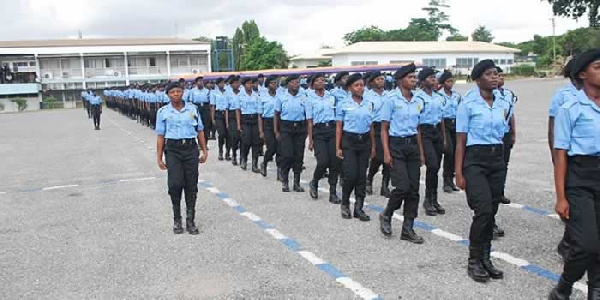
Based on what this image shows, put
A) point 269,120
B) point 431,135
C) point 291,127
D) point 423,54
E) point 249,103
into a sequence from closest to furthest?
point 431,135
point 291,127
point 269,120
point 249,103
point 423,54

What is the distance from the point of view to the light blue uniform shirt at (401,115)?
5.88m

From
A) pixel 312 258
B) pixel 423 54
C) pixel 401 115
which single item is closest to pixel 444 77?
pixel 401 115

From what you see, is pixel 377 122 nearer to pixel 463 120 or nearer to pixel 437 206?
pixel 437 206

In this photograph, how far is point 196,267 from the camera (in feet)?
17.4

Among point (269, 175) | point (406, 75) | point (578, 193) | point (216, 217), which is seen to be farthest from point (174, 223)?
point (578, 193)

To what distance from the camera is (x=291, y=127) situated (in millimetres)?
8969

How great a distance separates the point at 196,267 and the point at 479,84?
3.00 metres

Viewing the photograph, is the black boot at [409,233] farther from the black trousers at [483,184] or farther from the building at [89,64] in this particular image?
the building at [89,64]

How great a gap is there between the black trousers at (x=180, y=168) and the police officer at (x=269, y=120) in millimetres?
3318

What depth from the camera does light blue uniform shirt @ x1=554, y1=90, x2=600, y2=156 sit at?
373cm

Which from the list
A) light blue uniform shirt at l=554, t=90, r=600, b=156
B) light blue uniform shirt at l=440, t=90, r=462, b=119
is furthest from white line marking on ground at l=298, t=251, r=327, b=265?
light blue uniform shirt at l=440, t=90, r=462, b=119

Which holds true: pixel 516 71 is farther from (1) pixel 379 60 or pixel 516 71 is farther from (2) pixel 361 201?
(2) pixel 361 201

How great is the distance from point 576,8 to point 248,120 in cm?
3597

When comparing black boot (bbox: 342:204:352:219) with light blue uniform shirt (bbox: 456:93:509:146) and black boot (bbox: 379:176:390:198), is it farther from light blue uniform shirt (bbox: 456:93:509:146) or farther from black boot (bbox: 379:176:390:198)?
light blue uniform shirt (bbox: 456:93:509:146)
